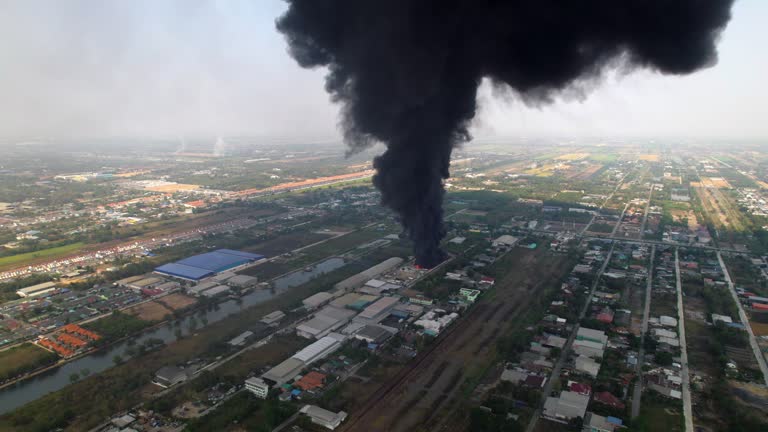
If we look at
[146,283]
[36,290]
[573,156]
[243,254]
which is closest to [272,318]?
[146,283]

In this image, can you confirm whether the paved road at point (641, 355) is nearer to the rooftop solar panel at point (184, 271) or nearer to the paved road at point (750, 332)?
the paved road at point (750, 332)

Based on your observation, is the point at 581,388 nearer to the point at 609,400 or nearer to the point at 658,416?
the point at 609,400

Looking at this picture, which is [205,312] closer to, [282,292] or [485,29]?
[282,292]

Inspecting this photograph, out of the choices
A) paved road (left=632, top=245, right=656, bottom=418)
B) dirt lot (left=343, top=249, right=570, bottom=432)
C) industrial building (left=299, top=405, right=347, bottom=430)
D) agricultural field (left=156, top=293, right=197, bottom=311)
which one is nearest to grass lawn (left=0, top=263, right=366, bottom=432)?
agricultural field (left=156, top=293, right=197, bottom=311)

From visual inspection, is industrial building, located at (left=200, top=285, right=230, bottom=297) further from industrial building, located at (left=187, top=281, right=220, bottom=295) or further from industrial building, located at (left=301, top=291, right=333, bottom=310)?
industrial building, located at (left=301, top=291, right=333, bottom=310)

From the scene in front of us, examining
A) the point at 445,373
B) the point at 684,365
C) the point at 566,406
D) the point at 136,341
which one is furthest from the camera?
the point at 136,341

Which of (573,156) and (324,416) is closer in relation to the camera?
(324,416)
